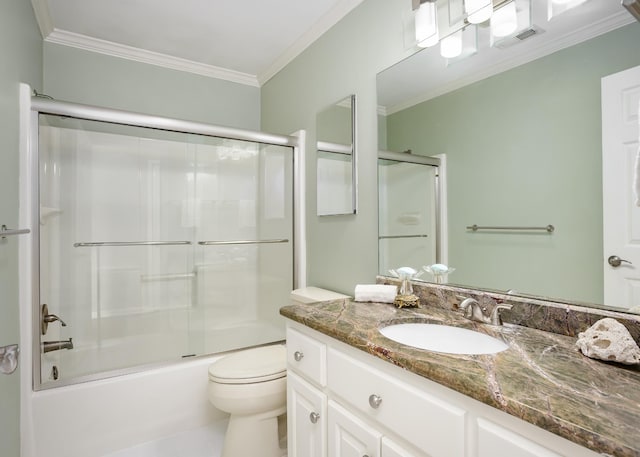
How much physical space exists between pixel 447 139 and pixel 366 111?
1.75 feet

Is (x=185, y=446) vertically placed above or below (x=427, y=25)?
below

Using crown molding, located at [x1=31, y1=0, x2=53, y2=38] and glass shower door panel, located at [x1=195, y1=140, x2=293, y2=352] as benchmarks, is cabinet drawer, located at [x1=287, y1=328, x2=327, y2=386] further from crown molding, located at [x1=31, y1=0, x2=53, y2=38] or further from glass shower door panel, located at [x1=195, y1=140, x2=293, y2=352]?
crown molding, located at [x1=31, y1=0, x2=53, y2=38]

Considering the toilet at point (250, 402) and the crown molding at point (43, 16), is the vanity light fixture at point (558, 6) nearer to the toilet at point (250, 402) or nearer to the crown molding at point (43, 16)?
the toilet at point (250, 402)

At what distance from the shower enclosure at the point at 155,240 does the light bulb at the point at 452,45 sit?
121 cm

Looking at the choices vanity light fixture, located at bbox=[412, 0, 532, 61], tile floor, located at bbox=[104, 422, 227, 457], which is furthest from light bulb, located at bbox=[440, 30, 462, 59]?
tile floor, located at bbox=[104, 422, 227, 457]

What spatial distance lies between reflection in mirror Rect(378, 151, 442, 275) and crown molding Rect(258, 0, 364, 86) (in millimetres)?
910

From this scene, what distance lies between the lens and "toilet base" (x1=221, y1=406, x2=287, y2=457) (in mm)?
1665

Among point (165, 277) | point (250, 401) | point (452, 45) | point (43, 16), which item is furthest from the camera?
point (165, 277)

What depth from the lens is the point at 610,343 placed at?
2.81ft

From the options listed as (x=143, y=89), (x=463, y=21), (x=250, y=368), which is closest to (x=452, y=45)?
(x=463, y=21)

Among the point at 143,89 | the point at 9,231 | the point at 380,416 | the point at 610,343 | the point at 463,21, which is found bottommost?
the point at 380,416

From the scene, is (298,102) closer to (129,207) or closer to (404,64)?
(404,64)

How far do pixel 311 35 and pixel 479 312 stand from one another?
6.46 feet

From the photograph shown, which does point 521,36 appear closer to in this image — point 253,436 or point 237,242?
point 237,242
